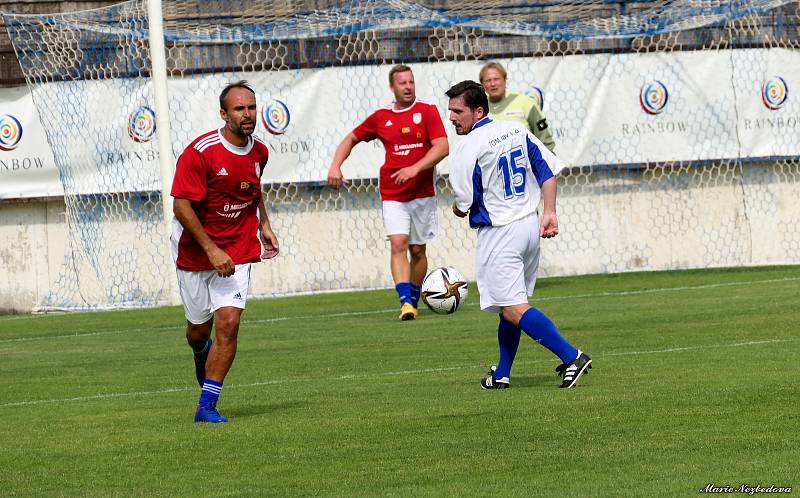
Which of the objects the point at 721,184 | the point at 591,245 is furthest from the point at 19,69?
the point at 721,184

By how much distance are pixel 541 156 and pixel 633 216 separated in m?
10.1

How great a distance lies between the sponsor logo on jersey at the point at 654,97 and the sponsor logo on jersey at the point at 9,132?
753 centimetres

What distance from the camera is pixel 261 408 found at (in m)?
8.66

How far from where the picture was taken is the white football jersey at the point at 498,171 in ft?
29.1

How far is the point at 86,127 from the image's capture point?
17.6 m

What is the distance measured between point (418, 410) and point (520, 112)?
6.96m

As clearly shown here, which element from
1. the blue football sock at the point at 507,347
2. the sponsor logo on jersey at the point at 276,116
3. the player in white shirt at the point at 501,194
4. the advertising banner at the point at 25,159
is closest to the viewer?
the player in white shirt at the point at 501,194

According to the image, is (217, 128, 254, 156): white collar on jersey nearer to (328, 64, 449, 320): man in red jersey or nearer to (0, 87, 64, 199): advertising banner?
(328, 64, 449, 320): man in red jersey

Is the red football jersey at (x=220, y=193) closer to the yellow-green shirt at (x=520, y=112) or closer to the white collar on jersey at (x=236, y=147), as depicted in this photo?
the white collar on jersey at (x=236, y=147)

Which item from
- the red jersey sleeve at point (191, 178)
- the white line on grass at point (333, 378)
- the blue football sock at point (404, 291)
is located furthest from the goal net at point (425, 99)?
the red jersey sleeve at point (191, 178)

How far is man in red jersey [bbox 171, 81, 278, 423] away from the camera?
8102 mm

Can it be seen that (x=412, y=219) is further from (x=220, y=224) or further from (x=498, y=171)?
(x=220, y=224)

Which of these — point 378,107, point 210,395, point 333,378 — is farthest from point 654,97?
point 210,395

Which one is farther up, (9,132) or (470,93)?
(470,93)
